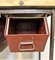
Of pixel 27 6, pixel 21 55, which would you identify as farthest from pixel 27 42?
pixel 21 55

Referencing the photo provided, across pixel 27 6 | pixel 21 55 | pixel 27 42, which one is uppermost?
pixel 27 6

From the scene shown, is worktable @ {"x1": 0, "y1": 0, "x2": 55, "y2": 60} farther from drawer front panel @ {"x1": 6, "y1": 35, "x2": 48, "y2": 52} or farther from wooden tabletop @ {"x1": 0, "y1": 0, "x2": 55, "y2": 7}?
drawer front panel @ {"x1": 6, "y1": 35, "x2": 48, "y2": 52}

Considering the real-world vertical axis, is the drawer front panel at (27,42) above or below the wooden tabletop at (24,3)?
below

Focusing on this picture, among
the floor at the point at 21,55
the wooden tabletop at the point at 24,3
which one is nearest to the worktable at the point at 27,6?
the wooden tabletop at the point at 24,3

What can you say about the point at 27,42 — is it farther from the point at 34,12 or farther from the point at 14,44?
the point at 34,12

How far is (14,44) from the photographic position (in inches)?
35.4

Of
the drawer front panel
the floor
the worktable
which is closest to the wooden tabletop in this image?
the worktable

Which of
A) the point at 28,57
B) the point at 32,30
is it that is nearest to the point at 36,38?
the point at 32,30

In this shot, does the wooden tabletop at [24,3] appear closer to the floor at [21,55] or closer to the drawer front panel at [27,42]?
the drawer front panel at [27,42]

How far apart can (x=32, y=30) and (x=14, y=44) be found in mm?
410

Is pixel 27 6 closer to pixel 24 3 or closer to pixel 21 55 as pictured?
pixel 24 3

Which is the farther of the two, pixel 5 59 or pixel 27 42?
pixel 5 59

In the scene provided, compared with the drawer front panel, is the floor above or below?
below

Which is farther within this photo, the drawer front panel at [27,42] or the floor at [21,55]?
the floor at [21,55]
